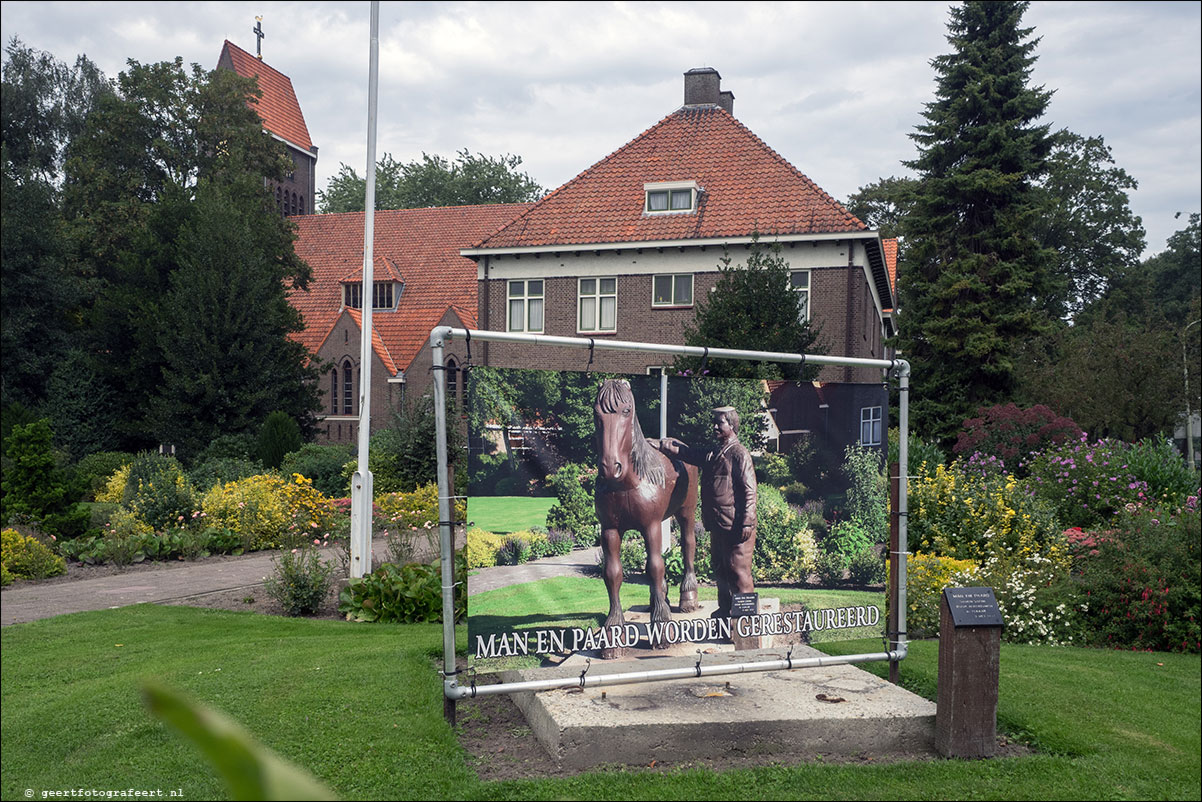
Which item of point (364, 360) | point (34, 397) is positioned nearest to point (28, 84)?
point (34, 397)

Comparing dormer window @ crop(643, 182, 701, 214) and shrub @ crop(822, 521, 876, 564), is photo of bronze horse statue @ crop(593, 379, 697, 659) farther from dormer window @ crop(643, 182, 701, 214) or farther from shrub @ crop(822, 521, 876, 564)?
dormer window @ crop(643, 182, 701, 214)

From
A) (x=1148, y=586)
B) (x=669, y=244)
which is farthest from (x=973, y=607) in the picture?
(x=669, y=244)

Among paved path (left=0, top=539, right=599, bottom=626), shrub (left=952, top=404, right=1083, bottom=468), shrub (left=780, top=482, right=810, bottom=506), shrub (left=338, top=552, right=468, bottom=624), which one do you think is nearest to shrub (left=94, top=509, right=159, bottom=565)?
paved path (left=0, top=539, right=599, bottom=626)

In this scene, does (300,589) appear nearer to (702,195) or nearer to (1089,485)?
(1089,485)

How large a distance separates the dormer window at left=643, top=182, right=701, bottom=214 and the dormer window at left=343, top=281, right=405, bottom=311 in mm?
15927

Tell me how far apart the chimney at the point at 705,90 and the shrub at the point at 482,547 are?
2821cm

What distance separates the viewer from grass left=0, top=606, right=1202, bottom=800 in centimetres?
516

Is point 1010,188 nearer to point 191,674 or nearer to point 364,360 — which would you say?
point 364,360

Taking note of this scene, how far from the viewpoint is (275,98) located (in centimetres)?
4872

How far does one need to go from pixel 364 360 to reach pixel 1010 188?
2166cm

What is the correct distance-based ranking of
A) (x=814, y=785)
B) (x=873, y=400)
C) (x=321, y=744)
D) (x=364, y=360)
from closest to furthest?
(x=814, y=785)
(x=321, y=744)
(x=873, y=400)
(x=364, y=360)

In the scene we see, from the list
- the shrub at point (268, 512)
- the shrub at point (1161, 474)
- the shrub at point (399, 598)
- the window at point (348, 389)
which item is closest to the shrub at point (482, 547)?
the shrub at point (399, 598)

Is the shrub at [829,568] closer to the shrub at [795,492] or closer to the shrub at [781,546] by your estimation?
the shrub at [781,546]

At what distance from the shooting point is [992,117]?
28062 mm
